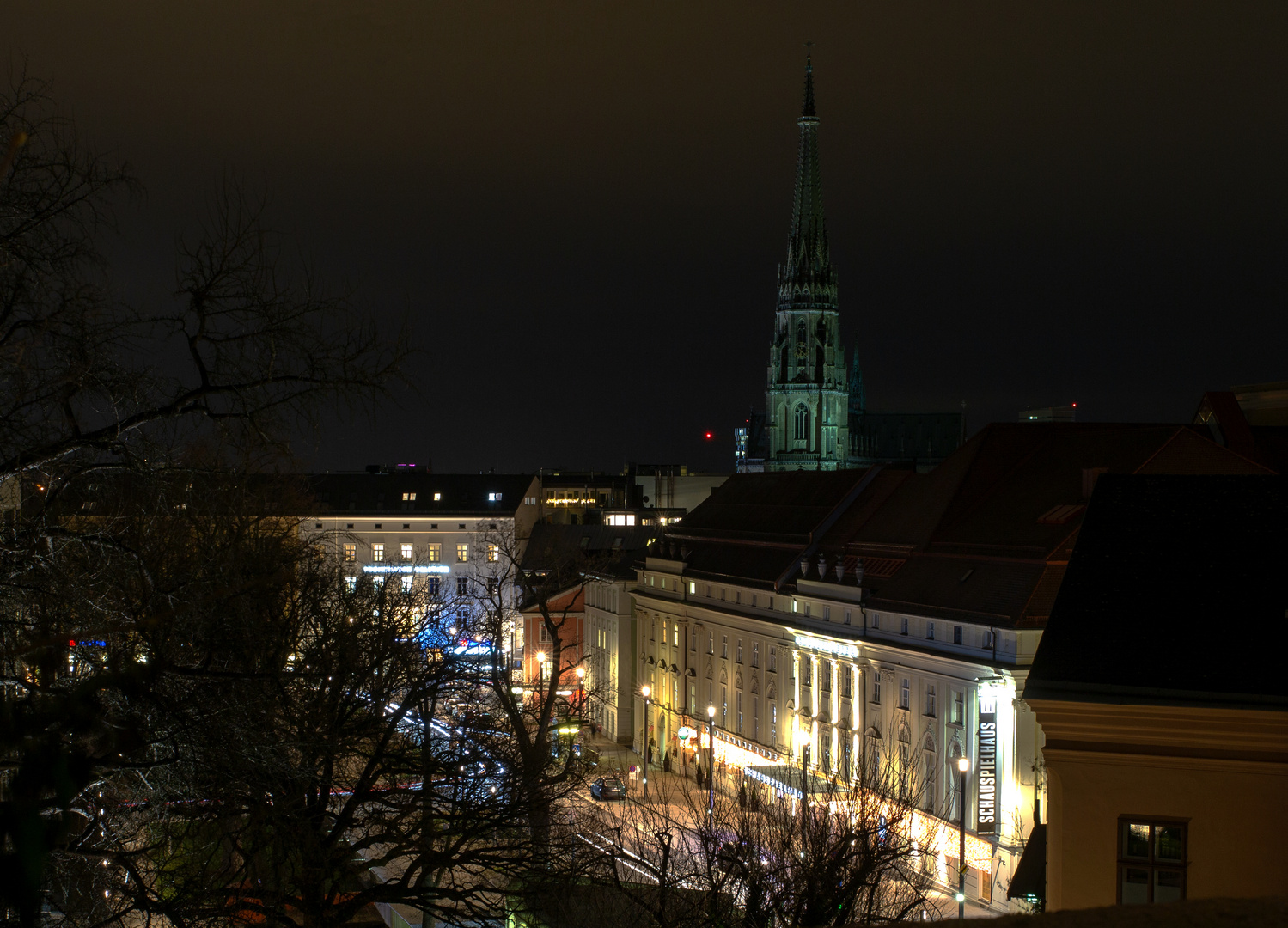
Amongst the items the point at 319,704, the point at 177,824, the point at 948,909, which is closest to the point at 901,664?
the point at 948,909

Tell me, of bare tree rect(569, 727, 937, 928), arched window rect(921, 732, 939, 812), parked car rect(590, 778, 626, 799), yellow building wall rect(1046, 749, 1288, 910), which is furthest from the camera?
parked car rect(590, 778, 626, 799)

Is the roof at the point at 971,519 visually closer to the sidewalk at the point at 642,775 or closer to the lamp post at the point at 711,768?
the lamp post at the point at 711,768

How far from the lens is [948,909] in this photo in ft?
145

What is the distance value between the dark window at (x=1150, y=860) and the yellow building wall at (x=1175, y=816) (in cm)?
11

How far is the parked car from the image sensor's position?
5632cm

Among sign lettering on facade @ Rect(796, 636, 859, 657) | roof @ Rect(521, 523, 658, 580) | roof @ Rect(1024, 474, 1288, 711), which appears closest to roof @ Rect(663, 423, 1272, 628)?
sign lettering on facade @ Rect(796, 636, 859, 657)

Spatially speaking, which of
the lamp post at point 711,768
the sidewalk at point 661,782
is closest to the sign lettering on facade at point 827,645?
the lamp post at point 711,768

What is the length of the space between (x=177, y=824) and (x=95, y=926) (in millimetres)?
8538

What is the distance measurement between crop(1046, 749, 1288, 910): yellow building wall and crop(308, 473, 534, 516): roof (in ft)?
397

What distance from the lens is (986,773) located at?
5116 centimetres

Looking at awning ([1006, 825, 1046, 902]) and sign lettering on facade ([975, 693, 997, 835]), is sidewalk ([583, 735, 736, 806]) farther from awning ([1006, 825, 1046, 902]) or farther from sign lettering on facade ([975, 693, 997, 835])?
awning ([1006, 825, 1046, 902])

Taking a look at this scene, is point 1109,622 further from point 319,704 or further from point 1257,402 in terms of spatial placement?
point 1257,402

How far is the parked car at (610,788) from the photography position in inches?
2217

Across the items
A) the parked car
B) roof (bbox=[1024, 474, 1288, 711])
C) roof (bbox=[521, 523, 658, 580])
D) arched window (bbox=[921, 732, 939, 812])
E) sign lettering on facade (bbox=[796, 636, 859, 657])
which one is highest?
roof (bbox=[1024, 474, 1288, 711])
